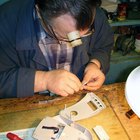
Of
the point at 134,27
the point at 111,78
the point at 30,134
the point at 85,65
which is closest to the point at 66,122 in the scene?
the point at 30,134

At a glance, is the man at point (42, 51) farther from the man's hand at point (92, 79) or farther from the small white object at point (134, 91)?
the small white object at point (134, 91)

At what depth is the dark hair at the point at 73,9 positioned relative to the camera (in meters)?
0.68

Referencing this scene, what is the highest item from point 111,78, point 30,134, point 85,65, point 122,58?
point 85,65

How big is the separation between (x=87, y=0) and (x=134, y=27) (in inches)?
57.7

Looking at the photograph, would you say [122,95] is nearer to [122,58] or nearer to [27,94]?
[27,94]

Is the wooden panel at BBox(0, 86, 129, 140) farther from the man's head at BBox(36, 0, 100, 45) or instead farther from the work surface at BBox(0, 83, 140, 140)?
the man's head at BBox(36, 0, 100, 45)

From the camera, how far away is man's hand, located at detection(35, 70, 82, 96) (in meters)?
0.91

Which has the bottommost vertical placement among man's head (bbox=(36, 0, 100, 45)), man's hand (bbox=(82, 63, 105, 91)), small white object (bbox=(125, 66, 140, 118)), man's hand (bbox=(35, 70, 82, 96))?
man's hand (bbox=(82, 63, 105, 91))

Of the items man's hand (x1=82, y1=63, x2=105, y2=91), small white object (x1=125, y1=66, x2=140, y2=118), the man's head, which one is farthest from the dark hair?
man's hand (x1=82, y1=63, x2=105, y2=91)

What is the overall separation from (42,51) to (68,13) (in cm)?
36

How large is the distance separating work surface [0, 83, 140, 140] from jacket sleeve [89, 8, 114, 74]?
186 mm

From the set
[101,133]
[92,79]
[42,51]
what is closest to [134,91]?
[101,133]

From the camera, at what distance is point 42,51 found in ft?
3.36

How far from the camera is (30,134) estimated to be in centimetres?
87
